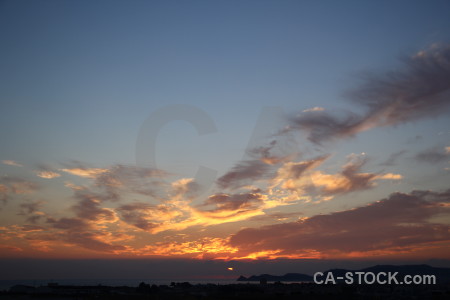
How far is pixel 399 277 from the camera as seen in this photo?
650ft

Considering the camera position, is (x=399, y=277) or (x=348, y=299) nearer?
(x=348, y=299)

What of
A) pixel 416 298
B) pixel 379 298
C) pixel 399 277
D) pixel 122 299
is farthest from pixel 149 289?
pixel 399 277

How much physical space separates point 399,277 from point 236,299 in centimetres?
15619

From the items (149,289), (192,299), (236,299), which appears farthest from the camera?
(149,289)

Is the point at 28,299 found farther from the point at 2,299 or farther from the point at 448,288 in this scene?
the point at 448,288

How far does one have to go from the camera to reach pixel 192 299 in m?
69.5

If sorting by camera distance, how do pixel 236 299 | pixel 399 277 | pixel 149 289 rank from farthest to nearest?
pixel 399 277 < pixel 149 289 < pixel 236 299

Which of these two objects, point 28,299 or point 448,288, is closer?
point 28,299

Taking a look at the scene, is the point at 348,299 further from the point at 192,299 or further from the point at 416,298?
the point at 192,299

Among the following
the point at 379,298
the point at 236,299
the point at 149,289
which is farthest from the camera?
the point at 149,289

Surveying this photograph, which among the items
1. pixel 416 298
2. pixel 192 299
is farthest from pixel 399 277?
pixel 192 299

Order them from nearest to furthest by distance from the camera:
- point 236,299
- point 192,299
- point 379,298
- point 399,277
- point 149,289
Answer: point 192,299, point 236,299, point 379,298, point 149,289, point 399,277

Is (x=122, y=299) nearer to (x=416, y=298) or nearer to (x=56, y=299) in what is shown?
(x=56, y=299)

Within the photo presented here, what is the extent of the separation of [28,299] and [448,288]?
351ft
